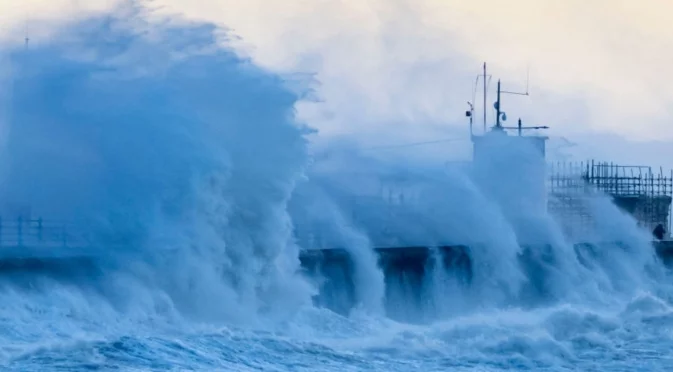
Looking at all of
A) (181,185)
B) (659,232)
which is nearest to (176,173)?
(181,185)

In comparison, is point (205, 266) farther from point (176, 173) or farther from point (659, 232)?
point (659, 232)

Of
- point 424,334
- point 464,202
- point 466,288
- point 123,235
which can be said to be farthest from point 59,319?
point 464,202

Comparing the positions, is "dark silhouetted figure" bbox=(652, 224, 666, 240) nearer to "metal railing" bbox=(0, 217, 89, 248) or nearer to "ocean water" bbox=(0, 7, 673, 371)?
"ocean water" bbox=(0, 7, 673, 371)

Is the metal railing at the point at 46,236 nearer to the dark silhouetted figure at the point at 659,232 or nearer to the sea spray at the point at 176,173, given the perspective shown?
the sea spray at the point at 176,173

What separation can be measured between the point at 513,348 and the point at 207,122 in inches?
244

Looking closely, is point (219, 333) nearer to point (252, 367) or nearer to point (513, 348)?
point (252, 367)

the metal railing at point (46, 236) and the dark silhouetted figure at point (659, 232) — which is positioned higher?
the dark silhouetted figure at point (659, 232)

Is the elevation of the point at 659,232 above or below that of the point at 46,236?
above

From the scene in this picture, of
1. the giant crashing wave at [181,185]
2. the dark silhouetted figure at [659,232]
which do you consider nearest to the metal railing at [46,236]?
the giant crashing wave at [181,185]

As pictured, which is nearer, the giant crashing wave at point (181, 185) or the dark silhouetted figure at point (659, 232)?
the giant crashing wave at point (181, 185)

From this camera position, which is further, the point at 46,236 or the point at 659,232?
the point at 659,232

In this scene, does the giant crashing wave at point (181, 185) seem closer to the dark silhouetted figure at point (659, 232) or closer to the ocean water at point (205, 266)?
the ocean water at point (205, 266)

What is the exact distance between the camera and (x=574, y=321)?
22672 mm

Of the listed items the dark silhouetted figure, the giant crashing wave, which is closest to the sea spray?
the giant crashing wave
